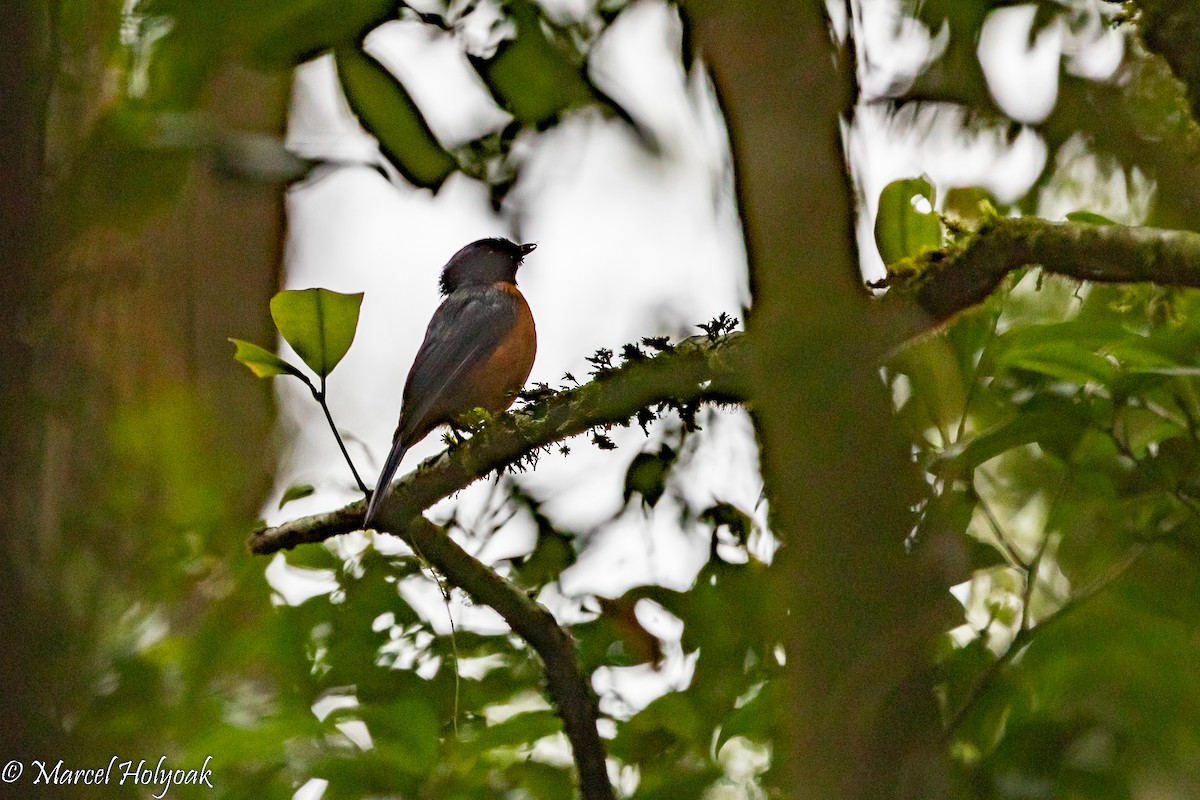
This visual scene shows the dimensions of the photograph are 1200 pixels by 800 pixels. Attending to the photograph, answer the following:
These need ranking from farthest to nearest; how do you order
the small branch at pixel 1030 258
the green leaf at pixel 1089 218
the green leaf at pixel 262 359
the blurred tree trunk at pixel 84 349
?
the green leaf at pixel 262 359, the green leaf at pixel 1089 218, the small branch at pixel 1030 258, the blurred tree trunk at pixel 84 349

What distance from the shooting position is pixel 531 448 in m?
2.09

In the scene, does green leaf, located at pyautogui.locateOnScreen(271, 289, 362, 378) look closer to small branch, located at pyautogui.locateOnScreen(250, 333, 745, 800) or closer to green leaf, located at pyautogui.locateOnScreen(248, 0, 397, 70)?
small branch, located at pyautogui.locateOnScreen(250, 333, 745, 800)

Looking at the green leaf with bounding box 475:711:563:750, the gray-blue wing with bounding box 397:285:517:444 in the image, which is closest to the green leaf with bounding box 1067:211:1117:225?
the green leaf with bounding box 475:711:563:750

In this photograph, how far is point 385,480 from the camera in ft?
8.08

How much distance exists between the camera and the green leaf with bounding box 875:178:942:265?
198cm

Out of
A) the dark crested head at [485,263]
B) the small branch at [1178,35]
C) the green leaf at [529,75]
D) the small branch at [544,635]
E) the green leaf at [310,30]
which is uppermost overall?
the small branch at [1178,35]

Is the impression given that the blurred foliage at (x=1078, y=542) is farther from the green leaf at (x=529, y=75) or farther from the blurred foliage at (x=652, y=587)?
the green leaf at (x=529, y=75)

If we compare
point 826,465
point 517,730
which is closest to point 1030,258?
point 826,465

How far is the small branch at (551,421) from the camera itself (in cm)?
187

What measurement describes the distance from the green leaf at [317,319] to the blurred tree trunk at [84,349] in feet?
1.13

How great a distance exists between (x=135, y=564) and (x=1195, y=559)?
253 centimetres

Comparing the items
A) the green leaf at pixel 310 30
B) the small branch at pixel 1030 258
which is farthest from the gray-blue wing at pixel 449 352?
the small branch at pixel 1030 258

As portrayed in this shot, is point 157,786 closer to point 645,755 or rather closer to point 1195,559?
point 645,755

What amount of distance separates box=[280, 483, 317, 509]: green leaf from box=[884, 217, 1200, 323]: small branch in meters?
1.49
